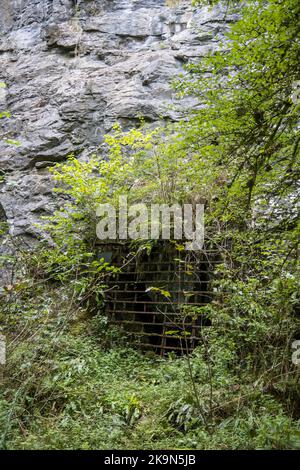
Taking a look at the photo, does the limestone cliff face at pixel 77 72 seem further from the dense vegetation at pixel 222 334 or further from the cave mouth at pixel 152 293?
the dense vegetation at pixel 222 334

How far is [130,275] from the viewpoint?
5969 millimetres

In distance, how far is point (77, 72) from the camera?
8492 millimetres

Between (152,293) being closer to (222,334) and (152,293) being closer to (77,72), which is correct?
(222,334)

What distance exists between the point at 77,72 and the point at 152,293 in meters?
5.53

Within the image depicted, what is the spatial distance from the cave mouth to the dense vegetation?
34 centimetres

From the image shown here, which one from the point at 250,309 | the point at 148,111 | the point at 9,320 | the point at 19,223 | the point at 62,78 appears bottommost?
the point at 9,320

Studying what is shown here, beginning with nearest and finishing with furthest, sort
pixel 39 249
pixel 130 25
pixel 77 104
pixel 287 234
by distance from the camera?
pixel 287 234
pixel 39 249
pixel 77 104
pixel 130 25

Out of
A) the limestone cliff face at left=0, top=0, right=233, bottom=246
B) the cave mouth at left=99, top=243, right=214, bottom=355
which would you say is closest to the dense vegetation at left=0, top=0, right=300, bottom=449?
the cave mouth at left=99, top=243, right=214, bottom=355

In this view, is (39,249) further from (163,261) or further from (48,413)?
(48,413)

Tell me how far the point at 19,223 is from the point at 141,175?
9.03 feet

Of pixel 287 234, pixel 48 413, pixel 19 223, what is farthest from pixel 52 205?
pixel 287 234

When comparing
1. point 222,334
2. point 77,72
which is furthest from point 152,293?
point 77,72

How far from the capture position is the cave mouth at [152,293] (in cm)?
516

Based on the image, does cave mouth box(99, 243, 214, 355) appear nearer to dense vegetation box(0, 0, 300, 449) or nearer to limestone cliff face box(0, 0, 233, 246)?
dense vegetation box(0, 0, 300, 449)
